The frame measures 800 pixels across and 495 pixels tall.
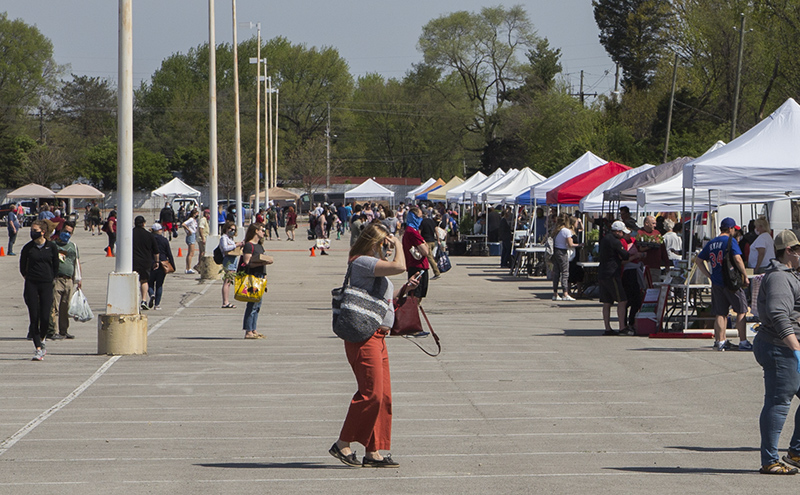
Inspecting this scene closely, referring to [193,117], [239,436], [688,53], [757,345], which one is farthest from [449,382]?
[193,117]

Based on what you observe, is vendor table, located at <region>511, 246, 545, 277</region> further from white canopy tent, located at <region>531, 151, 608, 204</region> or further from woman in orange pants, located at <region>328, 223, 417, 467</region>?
woman in orange pants, located at <region>328, 223, 417, 467</region>

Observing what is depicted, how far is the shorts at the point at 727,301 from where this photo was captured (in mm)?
13164

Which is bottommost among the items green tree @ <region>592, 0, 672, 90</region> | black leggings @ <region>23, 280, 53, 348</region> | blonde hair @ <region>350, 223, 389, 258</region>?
black leggings @ <region>23, 280, 53, 348</region>

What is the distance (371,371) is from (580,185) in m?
19.3

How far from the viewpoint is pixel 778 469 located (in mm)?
6688

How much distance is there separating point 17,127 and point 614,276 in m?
92.3

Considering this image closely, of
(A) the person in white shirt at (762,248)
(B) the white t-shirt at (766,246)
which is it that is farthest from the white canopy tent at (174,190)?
(B) the white t-shirt at (766,246)

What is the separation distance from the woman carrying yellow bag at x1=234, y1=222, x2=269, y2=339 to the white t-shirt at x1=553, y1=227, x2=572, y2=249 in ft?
24.2

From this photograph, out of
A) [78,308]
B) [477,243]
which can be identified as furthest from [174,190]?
[78,308]

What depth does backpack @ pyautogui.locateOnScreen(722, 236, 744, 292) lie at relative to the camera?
1305 cm

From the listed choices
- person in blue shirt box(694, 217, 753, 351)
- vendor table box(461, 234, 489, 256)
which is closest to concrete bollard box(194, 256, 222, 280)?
vendor table box(461, 234, 489, 256)

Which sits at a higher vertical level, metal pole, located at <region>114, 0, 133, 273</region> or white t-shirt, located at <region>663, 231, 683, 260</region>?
metal pole, located at <region>114, 0, 133, 273</region>

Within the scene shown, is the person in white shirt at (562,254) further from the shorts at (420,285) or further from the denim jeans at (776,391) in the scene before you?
the denim jeans at (776,391)

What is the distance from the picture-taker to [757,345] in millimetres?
6883
